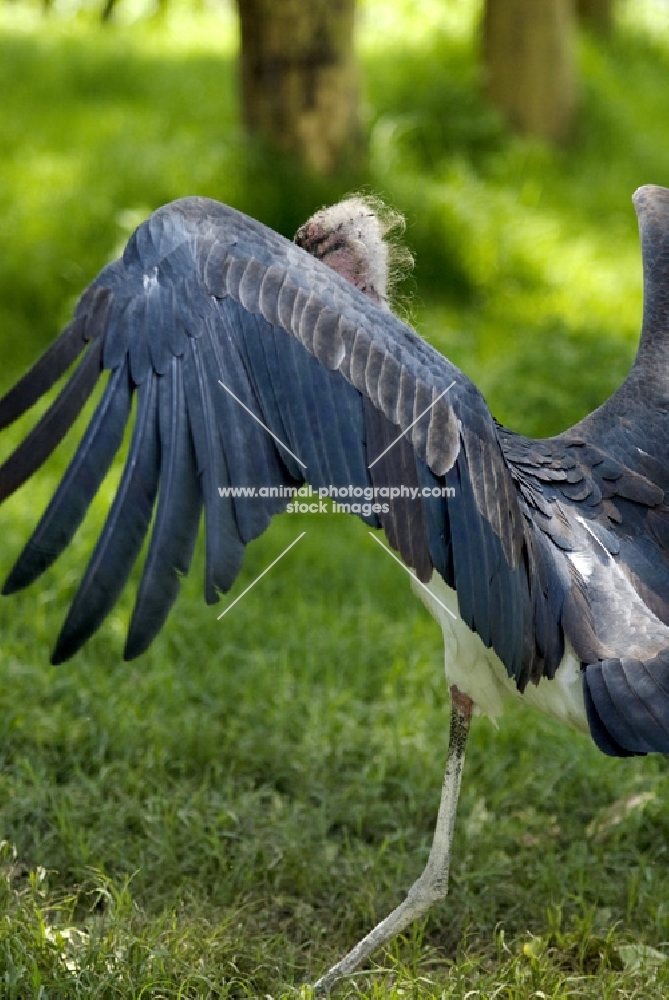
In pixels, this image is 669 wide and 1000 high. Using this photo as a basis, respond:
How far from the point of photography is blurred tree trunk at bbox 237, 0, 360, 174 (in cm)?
589

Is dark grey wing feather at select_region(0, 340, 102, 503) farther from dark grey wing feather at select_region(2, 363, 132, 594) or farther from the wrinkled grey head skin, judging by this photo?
the wrinkled grey head skin

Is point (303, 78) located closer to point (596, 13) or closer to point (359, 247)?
point (359, 247)

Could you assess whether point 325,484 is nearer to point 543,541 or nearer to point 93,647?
point 543,541

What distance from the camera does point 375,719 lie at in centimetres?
376

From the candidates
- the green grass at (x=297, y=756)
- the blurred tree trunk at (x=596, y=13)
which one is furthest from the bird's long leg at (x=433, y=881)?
the blurred tree trunk at (x=596, y=13)

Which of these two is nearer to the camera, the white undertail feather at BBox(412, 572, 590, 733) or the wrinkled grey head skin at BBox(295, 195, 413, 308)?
the white undertail feather at BBox(412, 572, 590, 733)

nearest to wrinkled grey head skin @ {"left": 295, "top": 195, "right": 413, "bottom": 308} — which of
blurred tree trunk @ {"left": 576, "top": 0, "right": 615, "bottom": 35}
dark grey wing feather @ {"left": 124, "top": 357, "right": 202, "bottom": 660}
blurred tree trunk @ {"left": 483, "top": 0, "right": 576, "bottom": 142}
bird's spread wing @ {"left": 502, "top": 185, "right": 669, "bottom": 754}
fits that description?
bird's spread wing @ {"left": 502, "top": 185, "right": 669, "bottom": 754}

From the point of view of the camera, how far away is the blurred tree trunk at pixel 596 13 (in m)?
9.62

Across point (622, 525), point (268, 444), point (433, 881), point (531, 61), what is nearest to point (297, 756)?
point (433, 881)

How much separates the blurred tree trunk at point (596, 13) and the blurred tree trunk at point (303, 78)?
4.10 m

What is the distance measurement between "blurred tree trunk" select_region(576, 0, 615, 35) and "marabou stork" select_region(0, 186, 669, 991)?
8.00 m

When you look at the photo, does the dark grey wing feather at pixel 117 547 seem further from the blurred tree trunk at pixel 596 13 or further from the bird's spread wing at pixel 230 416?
the blurred tree trunk at pixel 596 13

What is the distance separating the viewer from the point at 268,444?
225 cm

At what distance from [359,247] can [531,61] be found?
5187 mm
